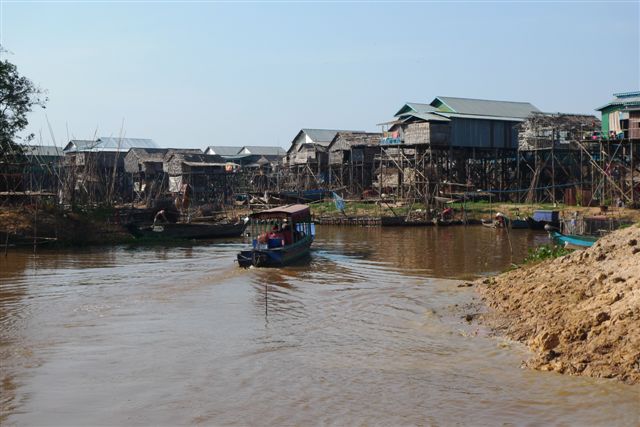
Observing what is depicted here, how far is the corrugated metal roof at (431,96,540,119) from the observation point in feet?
144

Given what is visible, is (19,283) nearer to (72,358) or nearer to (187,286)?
(187,286)

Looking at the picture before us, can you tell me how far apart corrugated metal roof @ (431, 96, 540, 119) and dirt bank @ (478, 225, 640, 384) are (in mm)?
30536

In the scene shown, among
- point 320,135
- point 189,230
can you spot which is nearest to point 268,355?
point 189,230

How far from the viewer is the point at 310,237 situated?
1030 inches

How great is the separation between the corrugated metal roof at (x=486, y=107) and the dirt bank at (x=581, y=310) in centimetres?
3054

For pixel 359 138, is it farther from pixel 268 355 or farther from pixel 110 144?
pixel 268 355

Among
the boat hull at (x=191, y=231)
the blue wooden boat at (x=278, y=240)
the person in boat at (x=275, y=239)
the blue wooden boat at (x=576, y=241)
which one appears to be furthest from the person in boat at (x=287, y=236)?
the boat hull at (x=191, y=231)

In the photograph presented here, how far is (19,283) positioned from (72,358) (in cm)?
858

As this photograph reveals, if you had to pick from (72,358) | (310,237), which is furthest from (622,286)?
(310,237)

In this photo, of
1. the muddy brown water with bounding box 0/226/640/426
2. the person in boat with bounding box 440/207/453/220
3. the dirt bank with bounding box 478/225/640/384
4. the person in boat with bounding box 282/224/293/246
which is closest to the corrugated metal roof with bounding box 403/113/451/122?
the person in boat with bounding box 440/207/453/220

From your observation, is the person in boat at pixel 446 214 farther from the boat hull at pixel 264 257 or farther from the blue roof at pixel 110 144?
the blue roof at pixel 110 144

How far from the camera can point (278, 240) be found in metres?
22.3

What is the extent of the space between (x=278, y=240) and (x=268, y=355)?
11.4m

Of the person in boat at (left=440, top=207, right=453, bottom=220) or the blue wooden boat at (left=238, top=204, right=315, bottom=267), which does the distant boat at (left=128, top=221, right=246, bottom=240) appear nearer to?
the blue wooden boat at (left=238, top=204, right=315, bottom=267)
